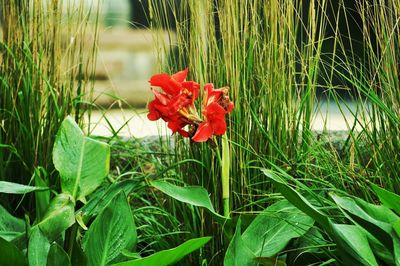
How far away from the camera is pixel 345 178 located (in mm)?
1973

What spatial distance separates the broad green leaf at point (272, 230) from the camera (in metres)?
1.88

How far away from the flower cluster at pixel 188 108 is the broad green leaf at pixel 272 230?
0.24 meters

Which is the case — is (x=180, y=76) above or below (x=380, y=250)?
above

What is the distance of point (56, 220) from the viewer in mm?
1814

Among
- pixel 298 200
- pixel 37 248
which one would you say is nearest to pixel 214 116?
pixel 298 200

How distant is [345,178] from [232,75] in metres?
0.39

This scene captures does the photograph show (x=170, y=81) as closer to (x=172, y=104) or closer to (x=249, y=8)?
(x=172, y=104)

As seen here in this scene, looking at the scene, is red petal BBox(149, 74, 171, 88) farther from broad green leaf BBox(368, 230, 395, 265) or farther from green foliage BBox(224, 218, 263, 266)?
broad green leaf BBox(368, 230, 395, 265)

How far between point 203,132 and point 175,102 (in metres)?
0.09

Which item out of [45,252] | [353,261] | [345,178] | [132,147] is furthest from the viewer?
[132,147]

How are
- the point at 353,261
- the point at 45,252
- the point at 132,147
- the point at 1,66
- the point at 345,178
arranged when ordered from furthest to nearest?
1. the point at 132,147
2. the point at 1,66
3. the point at 345,178
4. the point at 45,252
5. the point at 353,261

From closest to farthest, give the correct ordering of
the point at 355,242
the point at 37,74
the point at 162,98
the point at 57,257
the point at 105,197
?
1. the point at 355,242
2. the point at 57,257
3. the point at 162,98
4. the point at 105,197
5. the point at 37,74

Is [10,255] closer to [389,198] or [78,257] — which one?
[78,257]

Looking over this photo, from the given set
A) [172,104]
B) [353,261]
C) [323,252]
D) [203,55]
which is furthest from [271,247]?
[203,55]
